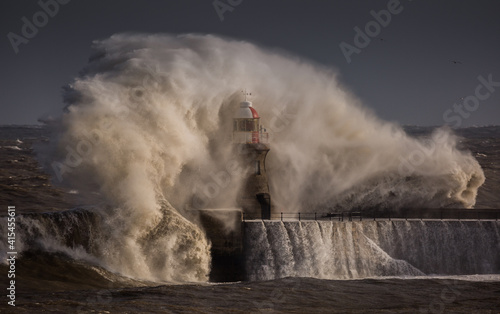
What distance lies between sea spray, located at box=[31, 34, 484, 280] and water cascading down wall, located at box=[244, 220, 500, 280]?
1.10 ft

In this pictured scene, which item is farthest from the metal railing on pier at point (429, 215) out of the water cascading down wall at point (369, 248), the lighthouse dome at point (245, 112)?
the lighthouse dome at point (245, 112)

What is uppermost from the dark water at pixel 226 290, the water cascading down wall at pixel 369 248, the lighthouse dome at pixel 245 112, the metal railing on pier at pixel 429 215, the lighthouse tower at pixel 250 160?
the lighthouse dome at pixel 245 112

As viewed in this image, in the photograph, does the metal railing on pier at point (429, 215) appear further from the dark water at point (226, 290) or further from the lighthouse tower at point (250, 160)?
the dark water at point (226, 290)

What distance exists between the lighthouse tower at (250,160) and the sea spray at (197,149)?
18.5 inches

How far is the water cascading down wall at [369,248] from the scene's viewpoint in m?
22.4

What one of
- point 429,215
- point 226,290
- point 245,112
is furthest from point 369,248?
point 226,290

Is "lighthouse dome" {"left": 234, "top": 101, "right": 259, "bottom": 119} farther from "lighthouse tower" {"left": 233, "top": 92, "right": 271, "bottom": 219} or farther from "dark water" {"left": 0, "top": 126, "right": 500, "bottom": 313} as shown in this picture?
"dark water" {"left": 0, "top": 126, "right": 500, "bottom": 313}

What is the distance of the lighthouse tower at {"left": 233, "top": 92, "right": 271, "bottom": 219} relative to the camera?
83.8 ft

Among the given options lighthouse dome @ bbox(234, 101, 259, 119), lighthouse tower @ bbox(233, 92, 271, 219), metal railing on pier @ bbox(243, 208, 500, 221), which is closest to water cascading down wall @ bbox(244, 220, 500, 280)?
metal railing on pier @ bbox(243, 208, 500, 221)

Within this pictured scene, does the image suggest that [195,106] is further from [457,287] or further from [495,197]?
[495,197]

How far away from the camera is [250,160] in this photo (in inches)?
1014

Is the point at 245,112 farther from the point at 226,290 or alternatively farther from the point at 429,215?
the point at 226,290

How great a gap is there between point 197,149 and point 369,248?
6455 mm

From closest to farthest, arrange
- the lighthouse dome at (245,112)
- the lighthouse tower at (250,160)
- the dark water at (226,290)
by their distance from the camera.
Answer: the dark water at (226,290) → the lighthouse tower at (250,160) → the lighthouse dome at (245,112)
